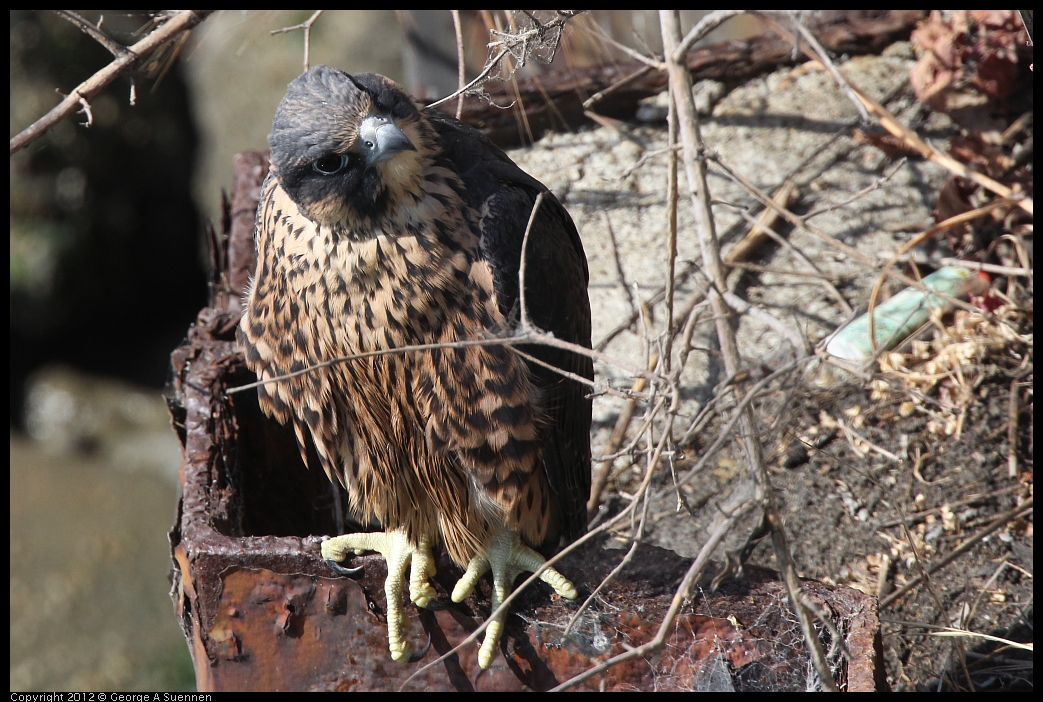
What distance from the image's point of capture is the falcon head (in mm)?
1698

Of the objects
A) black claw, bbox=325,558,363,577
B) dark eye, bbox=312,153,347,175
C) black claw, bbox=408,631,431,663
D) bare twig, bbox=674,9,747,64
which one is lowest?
black claw, bbox=408,631,431,663

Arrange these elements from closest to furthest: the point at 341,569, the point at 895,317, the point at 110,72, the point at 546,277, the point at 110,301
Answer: the point at 341,569 → the point at 546,277 → the point at 110,72 → the point at 895,317 → the point at 110,301

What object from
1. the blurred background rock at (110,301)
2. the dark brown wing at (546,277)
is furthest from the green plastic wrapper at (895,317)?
the blurred background rock at (110,301)

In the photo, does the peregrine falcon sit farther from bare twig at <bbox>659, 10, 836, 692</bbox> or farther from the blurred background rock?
the blurred background rock

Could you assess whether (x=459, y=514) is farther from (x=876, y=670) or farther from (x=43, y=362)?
(x=43, y=362)

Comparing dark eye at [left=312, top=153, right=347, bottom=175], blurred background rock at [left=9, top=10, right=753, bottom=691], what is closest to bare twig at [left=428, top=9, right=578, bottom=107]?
dark eye at [left=312, top=153, right=347, bottom=175]

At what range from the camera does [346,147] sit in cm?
171

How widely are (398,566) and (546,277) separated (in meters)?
0.76

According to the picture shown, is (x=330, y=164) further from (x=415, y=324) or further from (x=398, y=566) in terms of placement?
(x=398, y=566)

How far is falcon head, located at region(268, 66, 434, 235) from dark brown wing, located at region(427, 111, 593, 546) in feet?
0.50

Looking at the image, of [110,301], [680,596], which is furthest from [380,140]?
[110,301]

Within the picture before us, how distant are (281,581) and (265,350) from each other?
1.76 feet

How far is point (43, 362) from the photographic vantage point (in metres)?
6.93
